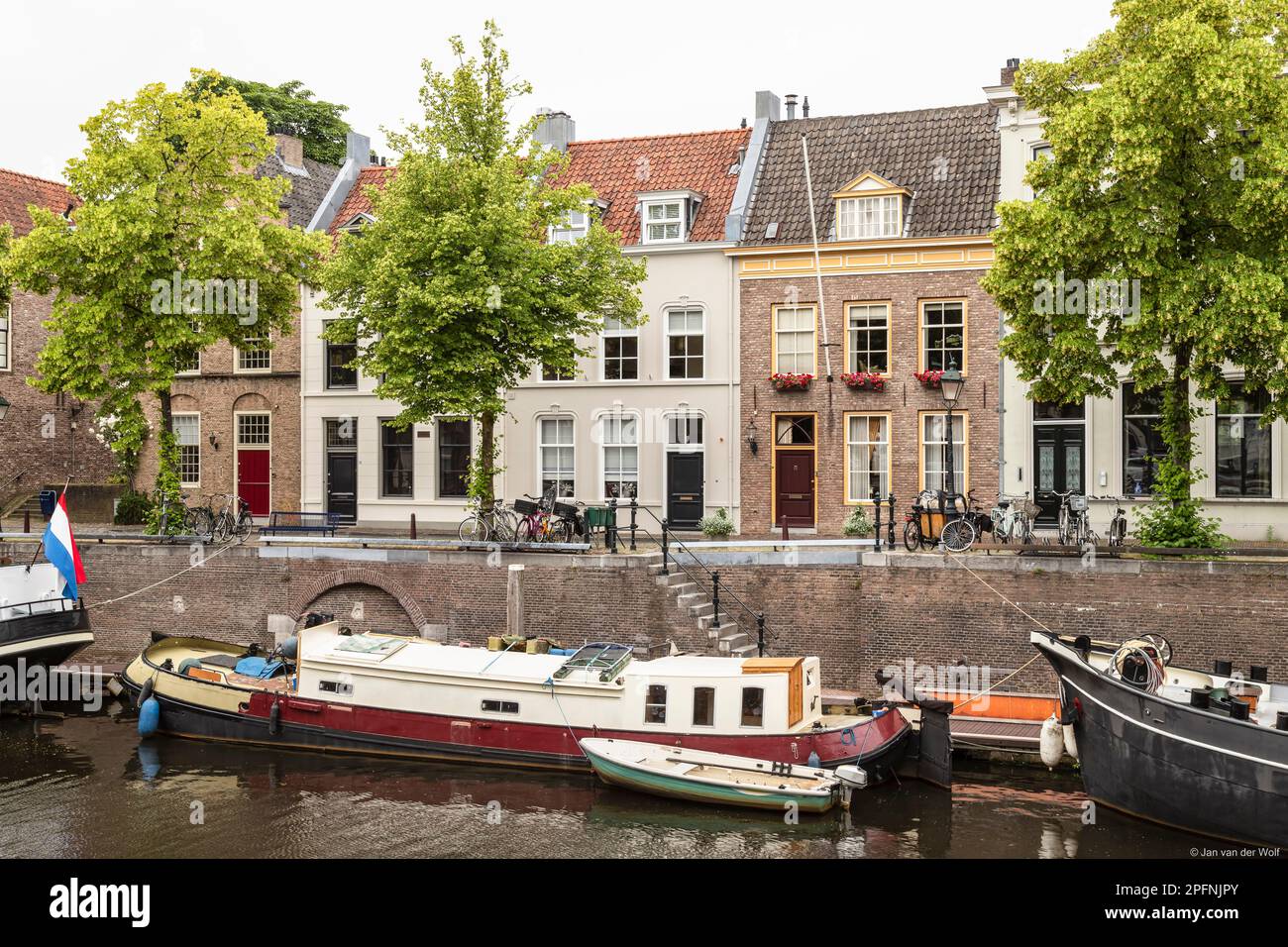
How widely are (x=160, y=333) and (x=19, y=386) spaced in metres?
14.0

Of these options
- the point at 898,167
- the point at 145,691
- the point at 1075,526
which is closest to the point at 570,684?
the point at 145,691

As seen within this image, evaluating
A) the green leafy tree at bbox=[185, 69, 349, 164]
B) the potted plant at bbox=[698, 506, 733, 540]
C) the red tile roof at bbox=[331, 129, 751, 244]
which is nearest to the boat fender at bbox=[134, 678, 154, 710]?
the potted plant at bbox=[698, 506, 733, 540]

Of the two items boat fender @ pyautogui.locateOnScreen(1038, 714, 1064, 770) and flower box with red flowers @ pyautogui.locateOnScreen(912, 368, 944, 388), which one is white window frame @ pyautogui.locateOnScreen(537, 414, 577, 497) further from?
boat fender @ pyautogui.locateOnScreen(1038, 714, 1064, 770)

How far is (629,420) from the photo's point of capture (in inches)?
1288

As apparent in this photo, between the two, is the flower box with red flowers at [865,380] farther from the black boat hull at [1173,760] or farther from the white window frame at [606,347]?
the black boat hull at [1173,760]

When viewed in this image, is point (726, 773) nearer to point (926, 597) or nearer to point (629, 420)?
point (926, 597)

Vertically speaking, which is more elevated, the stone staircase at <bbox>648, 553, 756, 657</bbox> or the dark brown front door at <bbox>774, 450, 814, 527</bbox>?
the dark brown front door at <bbox>774, 450, 814, 527</bbox>

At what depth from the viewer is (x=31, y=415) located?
4081cm

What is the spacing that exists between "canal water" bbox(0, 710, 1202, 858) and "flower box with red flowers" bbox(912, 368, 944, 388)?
1232 centimetres

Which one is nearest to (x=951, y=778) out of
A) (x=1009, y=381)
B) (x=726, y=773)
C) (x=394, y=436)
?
(x=726, y=773)

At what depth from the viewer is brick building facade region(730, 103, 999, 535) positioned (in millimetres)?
29906

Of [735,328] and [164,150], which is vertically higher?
[164,150]

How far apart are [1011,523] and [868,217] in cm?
914

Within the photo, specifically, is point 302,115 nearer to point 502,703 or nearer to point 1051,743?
point 502,703
